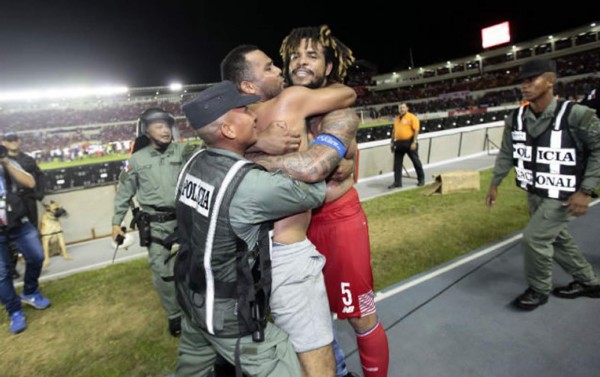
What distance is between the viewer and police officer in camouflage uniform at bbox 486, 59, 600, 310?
2.91m

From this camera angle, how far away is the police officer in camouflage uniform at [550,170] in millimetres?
2914

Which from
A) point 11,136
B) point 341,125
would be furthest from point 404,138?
point 11,136

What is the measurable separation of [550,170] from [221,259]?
3.01 meters

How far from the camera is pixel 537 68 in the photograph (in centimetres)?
304

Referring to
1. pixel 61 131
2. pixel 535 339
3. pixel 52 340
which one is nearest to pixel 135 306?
pixel 52 340

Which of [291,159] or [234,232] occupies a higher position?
[291,159]

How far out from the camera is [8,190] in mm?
3604

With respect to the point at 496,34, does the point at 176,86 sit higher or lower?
higher

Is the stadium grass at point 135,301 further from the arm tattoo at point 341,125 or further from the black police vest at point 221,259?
the arm tattoo at point 341,125

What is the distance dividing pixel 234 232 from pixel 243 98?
1.93 feet

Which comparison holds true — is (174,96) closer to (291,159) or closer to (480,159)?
(480,159)

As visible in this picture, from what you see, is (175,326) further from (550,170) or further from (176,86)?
(176,86)

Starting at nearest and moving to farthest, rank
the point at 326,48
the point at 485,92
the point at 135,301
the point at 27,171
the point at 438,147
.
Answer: the point at 326,48
the point at 135,301
the point at 27,171
the point at 438,147
the point at 485,92

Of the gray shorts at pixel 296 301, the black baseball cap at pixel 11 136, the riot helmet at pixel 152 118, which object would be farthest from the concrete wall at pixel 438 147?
the gray shorts at pixel 296 301
